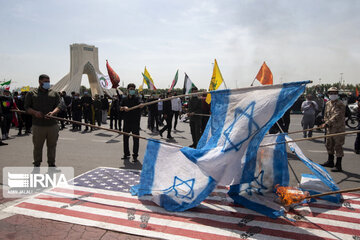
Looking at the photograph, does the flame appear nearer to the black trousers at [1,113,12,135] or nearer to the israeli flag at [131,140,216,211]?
the israeli flag at [131,140,216,211]

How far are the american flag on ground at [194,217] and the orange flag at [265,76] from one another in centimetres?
449

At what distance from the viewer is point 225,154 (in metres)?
3.54

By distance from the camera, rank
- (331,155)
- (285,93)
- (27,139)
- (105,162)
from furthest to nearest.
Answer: (27,139), (105,162), (331,155), (285,93)

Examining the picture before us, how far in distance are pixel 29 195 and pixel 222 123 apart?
349 centimetres

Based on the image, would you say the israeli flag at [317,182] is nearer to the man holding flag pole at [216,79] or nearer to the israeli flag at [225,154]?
the israeli flag at [225,154]

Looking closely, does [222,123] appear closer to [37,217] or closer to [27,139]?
[37,217]

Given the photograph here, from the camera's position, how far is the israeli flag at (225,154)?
3.54 metres

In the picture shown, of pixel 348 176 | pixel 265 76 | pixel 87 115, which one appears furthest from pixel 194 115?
pixel 87 115

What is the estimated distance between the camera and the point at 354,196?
447cm

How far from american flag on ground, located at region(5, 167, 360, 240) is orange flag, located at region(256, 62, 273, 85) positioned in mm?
4486

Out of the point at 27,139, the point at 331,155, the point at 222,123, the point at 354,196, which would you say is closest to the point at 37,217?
the point at 222,123

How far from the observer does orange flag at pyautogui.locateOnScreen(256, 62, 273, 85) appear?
8188mm

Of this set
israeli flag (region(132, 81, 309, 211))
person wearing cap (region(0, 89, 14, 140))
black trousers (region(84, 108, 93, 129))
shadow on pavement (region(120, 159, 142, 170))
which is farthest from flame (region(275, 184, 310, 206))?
black trousers (region(84, 108, 93, 129))

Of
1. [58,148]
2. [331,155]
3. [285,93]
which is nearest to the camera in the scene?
[285,93]
